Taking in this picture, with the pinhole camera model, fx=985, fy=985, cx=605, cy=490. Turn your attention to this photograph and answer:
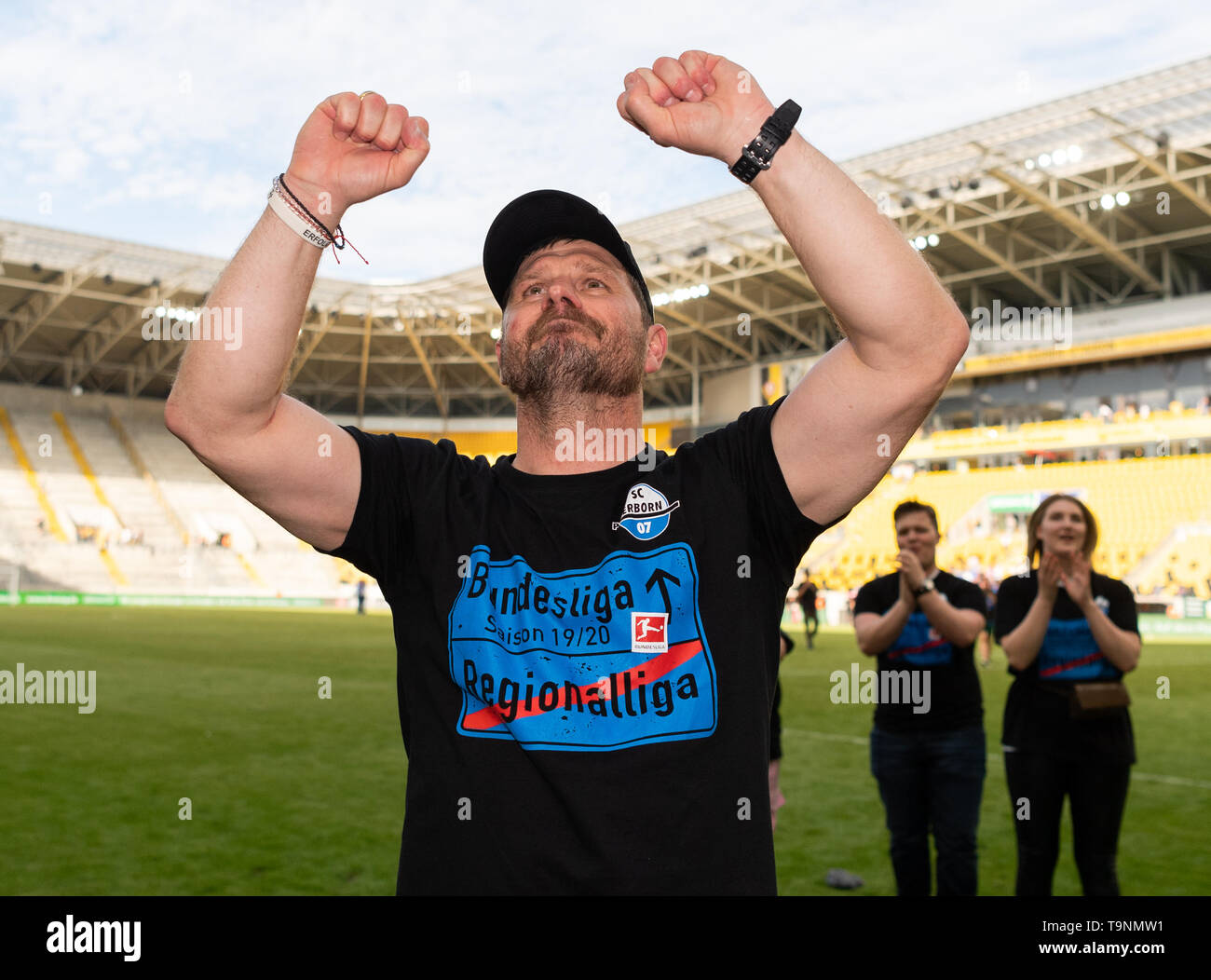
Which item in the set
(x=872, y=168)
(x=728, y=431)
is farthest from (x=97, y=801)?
(x=872, y=168)

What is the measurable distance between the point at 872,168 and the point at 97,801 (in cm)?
2969

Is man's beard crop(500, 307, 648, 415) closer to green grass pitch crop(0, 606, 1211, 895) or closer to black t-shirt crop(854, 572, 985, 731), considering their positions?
black t-shirt crop(854, 572, 985, 731)

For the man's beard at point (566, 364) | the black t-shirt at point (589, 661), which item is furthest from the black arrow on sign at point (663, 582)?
the man's beard at point (566, 364)

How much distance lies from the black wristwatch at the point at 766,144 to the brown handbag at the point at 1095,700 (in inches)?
141

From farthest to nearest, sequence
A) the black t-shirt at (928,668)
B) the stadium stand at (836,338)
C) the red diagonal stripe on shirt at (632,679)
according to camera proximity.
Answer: the stadium stand at (836,338) < the black t-shirt at (928,668) < the red diagonal stripe on shirt at (632,679)

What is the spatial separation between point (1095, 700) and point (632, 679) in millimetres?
3425

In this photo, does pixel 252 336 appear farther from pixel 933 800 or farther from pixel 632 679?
pixel 933 800

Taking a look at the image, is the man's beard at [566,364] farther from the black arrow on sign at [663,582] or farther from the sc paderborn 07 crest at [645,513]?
the black arrow on sign at [663,582]

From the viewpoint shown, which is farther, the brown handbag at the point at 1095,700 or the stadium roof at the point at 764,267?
the stadium roof at the point at 764,267

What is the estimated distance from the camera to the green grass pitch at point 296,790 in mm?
5547

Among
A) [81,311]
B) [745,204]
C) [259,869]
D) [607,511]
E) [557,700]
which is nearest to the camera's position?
[557,700]

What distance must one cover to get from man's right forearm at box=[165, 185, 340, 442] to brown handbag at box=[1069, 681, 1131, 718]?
394 cm

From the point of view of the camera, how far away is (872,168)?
102ft
